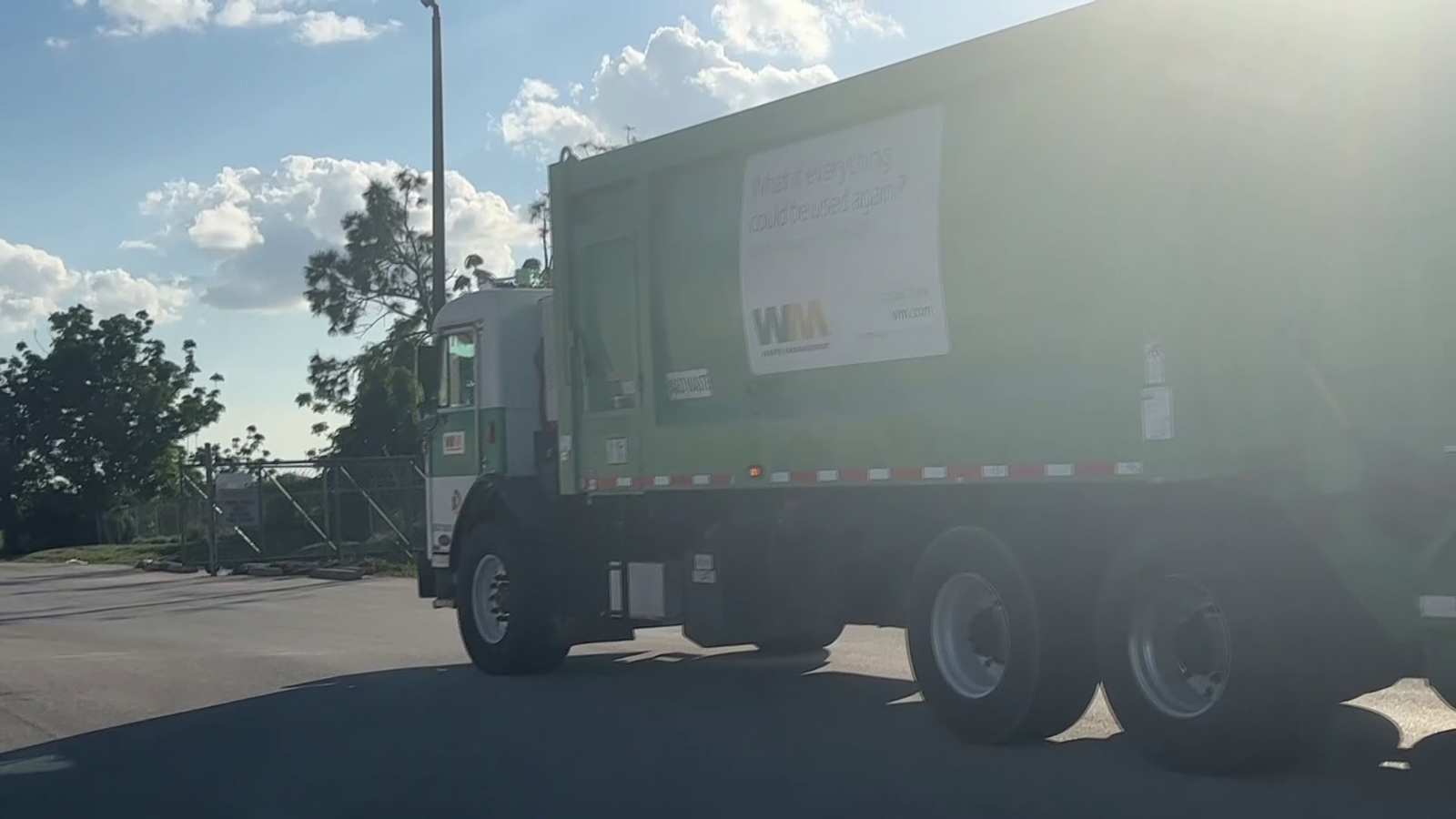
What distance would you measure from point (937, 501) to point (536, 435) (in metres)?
5.13

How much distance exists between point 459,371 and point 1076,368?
23.6 ft

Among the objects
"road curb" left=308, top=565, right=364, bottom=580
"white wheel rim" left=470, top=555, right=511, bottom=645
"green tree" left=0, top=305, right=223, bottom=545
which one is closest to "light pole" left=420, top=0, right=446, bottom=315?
"road curb" left=308, top=565, right=364, bottom=580

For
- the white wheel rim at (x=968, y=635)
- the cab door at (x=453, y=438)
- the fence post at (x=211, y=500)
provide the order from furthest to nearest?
the fence post at (x=211, y=500)
the cab door at (x=453, y=438)
the white wheel rim at (x=968, y=635)

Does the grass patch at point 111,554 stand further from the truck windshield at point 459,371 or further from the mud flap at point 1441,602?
the mud flap at point 1441,602

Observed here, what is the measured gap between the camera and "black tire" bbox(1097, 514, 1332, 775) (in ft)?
23.9

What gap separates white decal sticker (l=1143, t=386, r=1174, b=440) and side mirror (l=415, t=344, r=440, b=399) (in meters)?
8.04

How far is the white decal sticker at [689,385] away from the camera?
36.7 feet

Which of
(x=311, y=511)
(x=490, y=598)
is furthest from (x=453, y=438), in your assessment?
(x=311, y=511)

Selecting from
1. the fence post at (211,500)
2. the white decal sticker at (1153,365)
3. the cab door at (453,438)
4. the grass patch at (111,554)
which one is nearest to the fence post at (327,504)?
the fence post at (211,500)

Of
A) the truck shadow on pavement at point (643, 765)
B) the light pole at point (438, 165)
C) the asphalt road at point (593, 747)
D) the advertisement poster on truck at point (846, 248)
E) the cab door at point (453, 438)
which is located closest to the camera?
the truck shadow on pavement at point (643, 765)

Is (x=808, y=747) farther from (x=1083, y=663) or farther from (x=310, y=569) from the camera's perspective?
(x=310, y=569)

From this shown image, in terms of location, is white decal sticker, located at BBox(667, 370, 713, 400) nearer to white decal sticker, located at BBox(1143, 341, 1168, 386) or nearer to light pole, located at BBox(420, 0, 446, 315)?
white decal sticker, located at BBox(1143, 341, 1168, 386)

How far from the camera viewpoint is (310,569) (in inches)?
1122

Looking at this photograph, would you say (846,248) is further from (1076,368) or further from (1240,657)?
(1240,657)
